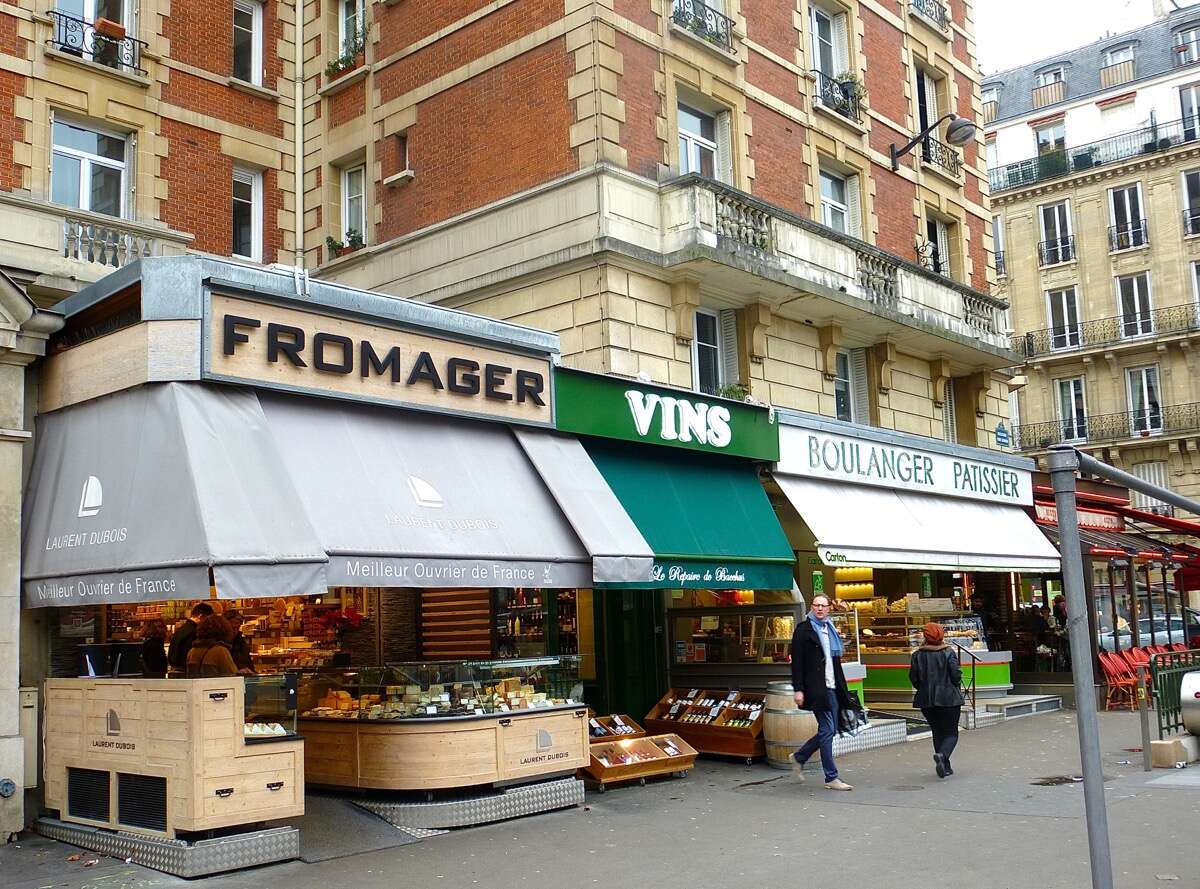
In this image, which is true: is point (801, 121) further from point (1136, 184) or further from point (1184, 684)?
point (1136, 184)

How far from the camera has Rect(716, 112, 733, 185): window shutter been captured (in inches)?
723

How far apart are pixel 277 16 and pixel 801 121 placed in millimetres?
8851

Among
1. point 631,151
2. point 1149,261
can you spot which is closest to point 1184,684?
point 631,151

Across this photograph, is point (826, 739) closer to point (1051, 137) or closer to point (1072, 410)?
point (1072, 410)

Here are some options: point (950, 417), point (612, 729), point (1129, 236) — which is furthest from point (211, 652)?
point (1129, 236)

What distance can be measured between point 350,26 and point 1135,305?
34791 mm

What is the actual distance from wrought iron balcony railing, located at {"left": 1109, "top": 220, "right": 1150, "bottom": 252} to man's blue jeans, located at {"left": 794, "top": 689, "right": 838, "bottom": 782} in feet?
124

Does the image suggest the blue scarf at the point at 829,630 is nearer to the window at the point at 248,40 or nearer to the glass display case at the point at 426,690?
the glass display case at the point at 426,690

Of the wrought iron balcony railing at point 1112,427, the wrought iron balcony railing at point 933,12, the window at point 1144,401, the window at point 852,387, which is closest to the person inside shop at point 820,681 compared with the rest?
the window at point 852,387

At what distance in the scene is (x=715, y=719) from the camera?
575 inches

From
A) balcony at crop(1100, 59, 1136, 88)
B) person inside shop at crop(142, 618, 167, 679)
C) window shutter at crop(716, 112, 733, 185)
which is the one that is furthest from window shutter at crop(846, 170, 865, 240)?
balcony at crop(1100, 59, 1136, 88)

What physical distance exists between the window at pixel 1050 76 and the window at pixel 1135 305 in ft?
36.9

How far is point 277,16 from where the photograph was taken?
19.7m

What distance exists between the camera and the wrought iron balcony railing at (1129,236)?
44.7 metres
